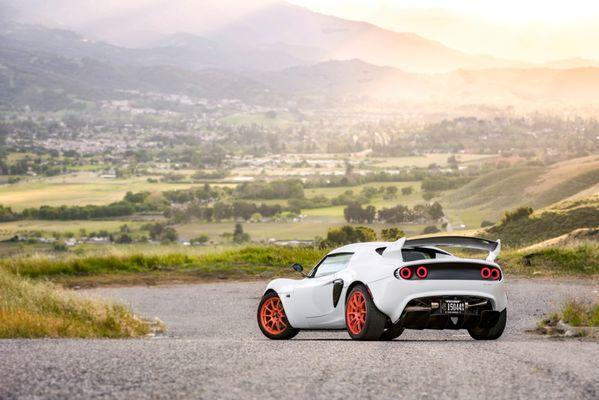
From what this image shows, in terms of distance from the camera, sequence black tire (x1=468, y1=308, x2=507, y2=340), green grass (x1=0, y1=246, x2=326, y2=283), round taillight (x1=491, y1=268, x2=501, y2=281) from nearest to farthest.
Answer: round taillight (x1=491, y1=268, x2=501, y2=281) → black tire (x1=468, y1=308, x2=507, y2=340) → green grass (x1=0, y1=246, x2=326, y2=283)

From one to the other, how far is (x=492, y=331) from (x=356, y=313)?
2227 mm

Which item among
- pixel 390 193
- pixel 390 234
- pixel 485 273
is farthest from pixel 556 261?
pixel 390 193

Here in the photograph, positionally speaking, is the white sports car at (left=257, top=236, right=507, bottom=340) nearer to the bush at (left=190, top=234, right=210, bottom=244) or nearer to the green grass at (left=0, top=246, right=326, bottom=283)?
the green grass at (left=0, top=246, right=326, bottom=283)

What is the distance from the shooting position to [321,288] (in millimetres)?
13539

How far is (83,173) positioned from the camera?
15262 cm

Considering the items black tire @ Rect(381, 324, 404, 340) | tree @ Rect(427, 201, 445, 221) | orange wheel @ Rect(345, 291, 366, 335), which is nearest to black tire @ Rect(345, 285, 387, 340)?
orange wheel @ Rect(345, 291, 366, 335)

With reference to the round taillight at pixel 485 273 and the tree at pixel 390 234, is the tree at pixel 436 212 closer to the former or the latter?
the tree at pixel 390 234

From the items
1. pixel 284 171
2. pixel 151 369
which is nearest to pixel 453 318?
pixel 151 369

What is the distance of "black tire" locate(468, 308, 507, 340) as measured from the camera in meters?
13.5

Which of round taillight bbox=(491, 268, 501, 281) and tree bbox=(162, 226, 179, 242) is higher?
round taillight bbox=(491, 268, 501, 281)

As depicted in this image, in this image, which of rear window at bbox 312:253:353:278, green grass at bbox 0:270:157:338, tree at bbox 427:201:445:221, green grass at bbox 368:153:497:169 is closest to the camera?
rear window at bbox 312:253:353:278

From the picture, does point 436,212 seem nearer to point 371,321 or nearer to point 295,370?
point 371,321

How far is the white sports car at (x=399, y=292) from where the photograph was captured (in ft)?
40.9

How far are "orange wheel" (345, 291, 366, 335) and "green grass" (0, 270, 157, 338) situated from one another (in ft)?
15.3
